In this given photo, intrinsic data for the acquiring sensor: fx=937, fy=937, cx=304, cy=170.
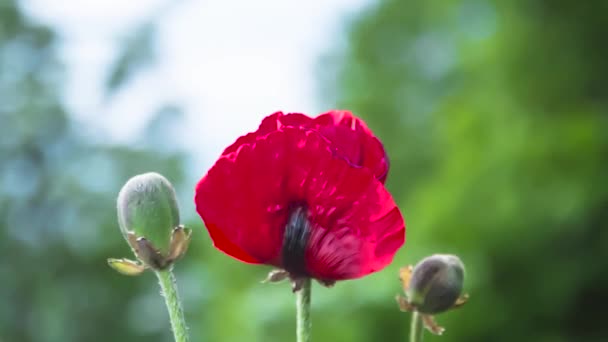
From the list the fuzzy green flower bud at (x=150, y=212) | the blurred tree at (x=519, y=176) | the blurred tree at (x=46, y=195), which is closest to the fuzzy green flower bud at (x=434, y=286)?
the fuzzy green flower bud at (x=150, y=212)

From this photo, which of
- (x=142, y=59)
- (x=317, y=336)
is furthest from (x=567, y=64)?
(x=142, y=59)

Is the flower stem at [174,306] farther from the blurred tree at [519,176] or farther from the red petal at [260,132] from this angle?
the blurred tree at [519,176]

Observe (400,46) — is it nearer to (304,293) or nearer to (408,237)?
(408,237)

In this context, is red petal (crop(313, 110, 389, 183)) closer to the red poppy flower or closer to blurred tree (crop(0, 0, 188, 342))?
the red poppy flower

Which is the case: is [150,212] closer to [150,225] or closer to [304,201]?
[150,225]

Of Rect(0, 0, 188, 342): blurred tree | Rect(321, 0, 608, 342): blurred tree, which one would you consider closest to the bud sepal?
Rect(321, 0, 608, 342): blurred tree

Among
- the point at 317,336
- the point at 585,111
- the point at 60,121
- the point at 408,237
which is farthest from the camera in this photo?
the point at 60,121

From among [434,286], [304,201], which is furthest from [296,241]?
[434,286]
